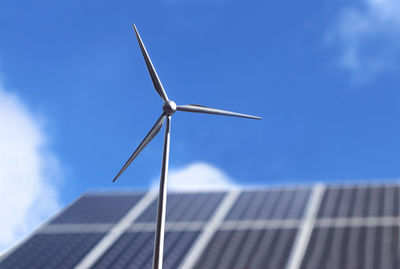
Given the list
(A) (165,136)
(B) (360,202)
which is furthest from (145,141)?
(B) (360,202)

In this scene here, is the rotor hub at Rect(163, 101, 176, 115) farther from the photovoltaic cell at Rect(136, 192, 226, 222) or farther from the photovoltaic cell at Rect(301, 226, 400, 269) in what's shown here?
the photovoltaic cell at Rect(136, 192, 226, 222)

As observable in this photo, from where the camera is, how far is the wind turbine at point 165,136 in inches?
571

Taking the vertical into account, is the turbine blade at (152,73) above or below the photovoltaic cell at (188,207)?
above

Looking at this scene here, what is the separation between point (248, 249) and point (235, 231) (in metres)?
3.59

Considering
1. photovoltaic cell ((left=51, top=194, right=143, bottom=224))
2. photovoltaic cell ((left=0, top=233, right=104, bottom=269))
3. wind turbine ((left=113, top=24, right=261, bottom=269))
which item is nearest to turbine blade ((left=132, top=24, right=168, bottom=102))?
wind turbine ((left=113, top=24, right=261, bottom=269))

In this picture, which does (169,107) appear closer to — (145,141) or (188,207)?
(145,141)

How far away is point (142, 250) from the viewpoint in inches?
1580

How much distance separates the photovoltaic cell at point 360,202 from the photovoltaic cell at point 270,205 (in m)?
1.71

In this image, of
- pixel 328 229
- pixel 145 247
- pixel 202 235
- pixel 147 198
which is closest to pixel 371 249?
pixel 328 229

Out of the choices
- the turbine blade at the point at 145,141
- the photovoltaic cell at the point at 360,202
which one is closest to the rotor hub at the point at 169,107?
the turbine blade at the point at 145,141

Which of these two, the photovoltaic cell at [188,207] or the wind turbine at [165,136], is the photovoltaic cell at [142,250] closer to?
the photovoltaic cell at [188,207]

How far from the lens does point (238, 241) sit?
3916cm

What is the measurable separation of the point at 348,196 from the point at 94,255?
18.2m

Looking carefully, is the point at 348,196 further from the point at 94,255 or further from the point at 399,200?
the point at 94,255
